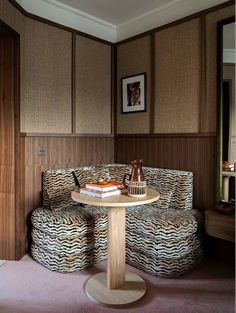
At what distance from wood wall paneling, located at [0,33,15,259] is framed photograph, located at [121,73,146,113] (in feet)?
4.77

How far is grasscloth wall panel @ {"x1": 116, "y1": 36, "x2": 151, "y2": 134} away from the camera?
3.23 m

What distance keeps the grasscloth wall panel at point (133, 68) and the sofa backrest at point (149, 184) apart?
65cm

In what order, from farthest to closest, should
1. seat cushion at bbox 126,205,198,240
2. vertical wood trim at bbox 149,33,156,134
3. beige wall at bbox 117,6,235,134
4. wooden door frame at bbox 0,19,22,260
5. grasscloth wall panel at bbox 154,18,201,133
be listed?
vertical wood trim at bbox 149,33,156,134 → grasscloth wall panel at bbox 154,18,201,133 → beige wall at bbox 117,6,235,134 → wooden door frame at bbox 0,19,22,260 → seat cushion at bbox 126,205,198,240

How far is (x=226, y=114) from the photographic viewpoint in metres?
2.53

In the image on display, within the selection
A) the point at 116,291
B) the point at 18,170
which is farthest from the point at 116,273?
the point at 18,170

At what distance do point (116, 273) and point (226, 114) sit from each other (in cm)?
177

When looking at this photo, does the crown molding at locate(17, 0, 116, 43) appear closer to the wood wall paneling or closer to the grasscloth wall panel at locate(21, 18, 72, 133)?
the grasscloth wall panel at locate(21, 18, 72, 133)

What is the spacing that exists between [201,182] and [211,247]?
0.68 m

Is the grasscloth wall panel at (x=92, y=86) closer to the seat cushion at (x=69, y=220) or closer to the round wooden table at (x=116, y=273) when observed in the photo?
the seat cushion at (x=69, y=220)

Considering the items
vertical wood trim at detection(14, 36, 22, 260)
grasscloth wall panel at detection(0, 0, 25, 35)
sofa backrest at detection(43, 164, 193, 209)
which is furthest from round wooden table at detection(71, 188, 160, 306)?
grasscloth wall panel at detection(0, 0, 25, 35)

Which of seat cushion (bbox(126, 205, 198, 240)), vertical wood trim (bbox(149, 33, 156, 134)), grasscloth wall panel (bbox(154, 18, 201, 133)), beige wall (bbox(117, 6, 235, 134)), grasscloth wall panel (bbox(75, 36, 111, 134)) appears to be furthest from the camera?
grasscloth wall panel (bbox(75, 36, 111, 134))

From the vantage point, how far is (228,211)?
2.40 m

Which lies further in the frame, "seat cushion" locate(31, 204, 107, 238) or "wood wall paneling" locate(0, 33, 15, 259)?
"wood wall paneling" locate(0, 33, 15, 259)

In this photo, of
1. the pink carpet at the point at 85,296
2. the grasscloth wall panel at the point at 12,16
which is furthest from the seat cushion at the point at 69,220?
the grasscloth wall panel at the point at 12,16
